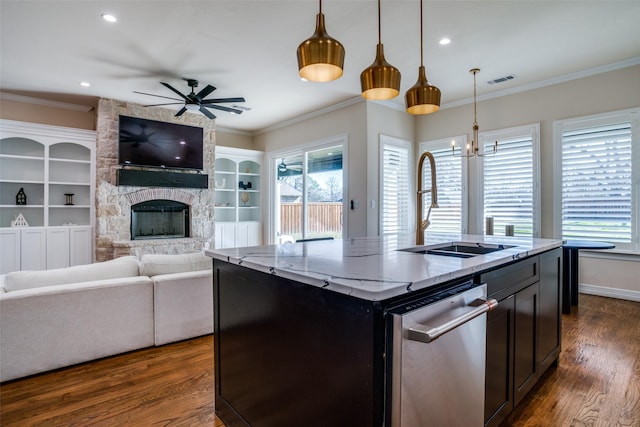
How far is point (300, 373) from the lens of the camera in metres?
1.28

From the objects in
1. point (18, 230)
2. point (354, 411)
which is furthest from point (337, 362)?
point (18, 230)

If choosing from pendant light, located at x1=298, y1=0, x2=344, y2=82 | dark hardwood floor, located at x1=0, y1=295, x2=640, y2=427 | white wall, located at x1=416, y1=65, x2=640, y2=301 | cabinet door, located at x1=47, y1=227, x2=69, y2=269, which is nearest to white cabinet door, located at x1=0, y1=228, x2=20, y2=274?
cabinet door, located at x1=47, y1=227, x2=69, y2=269

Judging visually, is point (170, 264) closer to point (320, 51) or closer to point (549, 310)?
point (320, 51)

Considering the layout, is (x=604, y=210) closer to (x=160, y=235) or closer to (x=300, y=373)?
(x=300, y=373)

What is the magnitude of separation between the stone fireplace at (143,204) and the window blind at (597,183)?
560cm

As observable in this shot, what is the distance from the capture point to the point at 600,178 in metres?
4.11

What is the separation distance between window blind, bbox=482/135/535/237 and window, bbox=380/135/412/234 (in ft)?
3.99

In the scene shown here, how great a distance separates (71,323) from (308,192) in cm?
436

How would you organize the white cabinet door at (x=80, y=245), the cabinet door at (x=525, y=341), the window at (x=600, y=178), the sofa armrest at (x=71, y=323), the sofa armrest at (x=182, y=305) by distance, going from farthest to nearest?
1. the white cabinet door at (x=80, y=245)
2. the window at (x=600, y=178)
3. the sofa armrest at (x=182, y=305)
4. the sofa armrest at (x=71, y=323)
5. the cabinet door at (x=525, y=341)

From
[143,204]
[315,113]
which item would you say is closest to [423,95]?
[315,113]

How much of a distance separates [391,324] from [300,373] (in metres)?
0.48

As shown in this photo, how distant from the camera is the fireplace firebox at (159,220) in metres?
5.66

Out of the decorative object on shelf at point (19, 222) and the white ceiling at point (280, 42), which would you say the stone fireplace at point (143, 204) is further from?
the decorative object on shelf at point (19, 222)

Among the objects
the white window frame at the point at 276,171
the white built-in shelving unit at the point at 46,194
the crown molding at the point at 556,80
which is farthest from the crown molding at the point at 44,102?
the crown molding at the point at 556,80
